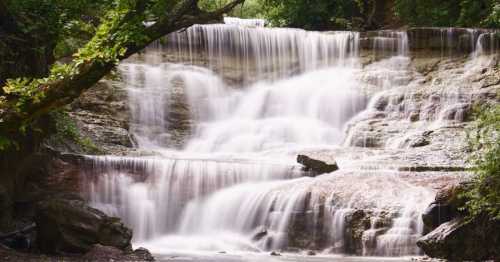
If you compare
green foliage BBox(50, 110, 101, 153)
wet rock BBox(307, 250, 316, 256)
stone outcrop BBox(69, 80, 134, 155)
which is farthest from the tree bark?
stone outcrop BBox(69, 80, 134, 155)

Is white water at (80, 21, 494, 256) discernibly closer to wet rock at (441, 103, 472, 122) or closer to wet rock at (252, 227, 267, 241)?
wet rock at (252, 227, 267, 241)

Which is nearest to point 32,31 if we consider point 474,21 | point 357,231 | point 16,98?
point 16,98

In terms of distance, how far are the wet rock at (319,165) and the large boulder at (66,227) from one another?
7.19 meters

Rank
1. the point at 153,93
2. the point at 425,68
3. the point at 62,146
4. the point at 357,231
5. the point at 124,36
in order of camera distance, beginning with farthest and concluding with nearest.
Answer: the point at 425,68, the point at 153,93, the point at 62,146, the point at 357,231, the point at 124,36

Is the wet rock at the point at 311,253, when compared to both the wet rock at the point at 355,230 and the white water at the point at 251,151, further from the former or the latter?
the wet rock at the point at 355,230

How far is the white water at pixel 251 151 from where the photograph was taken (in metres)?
17.6

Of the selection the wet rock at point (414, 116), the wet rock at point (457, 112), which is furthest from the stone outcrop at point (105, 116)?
the wet rock at point (457, 112)

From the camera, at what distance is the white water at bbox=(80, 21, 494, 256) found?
693 inches

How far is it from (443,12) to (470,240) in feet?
72.9

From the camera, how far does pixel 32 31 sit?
14633 mm

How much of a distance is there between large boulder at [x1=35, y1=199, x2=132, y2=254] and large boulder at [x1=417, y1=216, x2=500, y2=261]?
6.08 metres

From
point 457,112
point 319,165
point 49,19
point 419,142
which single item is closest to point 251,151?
point 419,142

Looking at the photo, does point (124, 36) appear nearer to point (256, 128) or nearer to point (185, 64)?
point (256, 128)

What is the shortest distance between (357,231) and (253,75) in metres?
14.4
